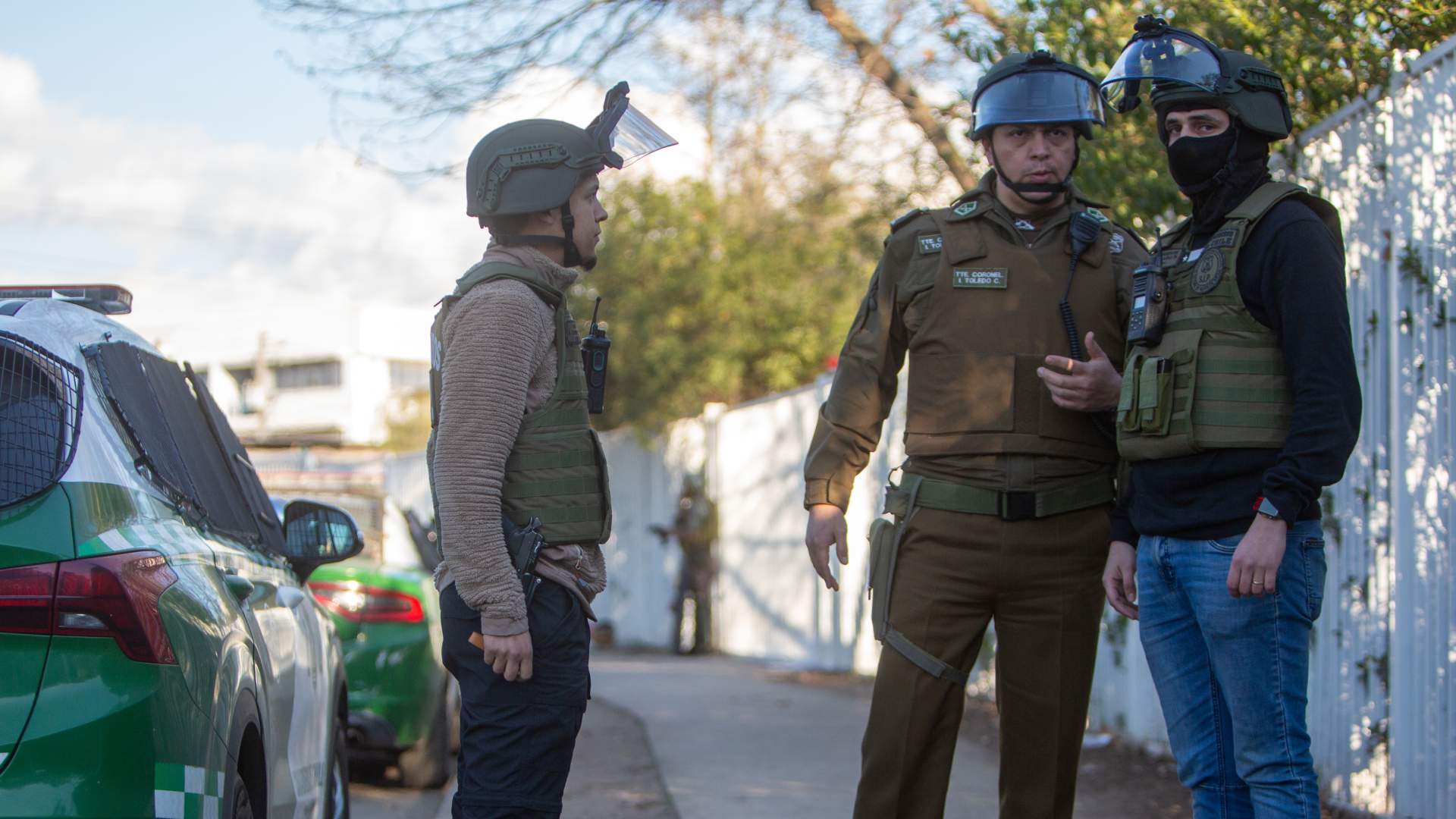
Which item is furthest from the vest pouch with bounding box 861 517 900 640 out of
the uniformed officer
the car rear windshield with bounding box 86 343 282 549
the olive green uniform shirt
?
the car rear windshield with bounding box 86 343 282 549

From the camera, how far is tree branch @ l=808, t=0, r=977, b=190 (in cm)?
860

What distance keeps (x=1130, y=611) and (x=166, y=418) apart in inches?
91.3

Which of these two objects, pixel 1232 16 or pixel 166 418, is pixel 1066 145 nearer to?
pixel 1232 16

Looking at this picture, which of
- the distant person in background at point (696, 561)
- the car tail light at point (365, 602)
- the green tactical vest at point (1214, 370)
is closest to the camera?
the green tactical vest at point (1214, 370)

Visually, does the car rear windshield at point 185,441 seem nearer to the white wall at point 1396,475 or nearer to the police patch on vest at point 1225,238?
the police patch on vest at point 1225,238

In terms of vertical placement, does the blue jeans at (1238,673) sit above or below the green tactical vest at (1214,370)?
below

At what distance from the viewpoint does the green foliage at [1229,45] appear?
15.7ft

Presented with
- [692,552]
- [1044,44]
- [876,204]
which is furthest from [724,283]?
[1044,44]

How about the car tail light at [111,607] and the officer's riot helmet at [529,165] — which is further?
the officer's riot helmet at [529,165]

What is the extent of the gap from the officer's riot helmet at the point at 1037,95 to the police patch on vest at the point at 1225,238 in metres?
0.62

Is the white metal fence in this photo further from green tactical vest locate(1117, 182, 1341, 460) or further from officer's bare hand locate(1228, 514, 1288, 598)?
officer's bare hand locate(1228, 514, 1288, 598)

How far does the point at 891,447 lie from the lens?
973 centimetres

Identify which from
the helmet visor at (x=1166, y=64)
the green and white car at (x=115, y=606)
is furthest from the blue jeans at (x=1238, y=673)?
the green and white car at (x=115, y=606)

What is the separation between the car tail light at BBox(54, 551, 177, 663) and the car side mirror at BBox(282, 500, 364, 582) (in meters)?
1.82
